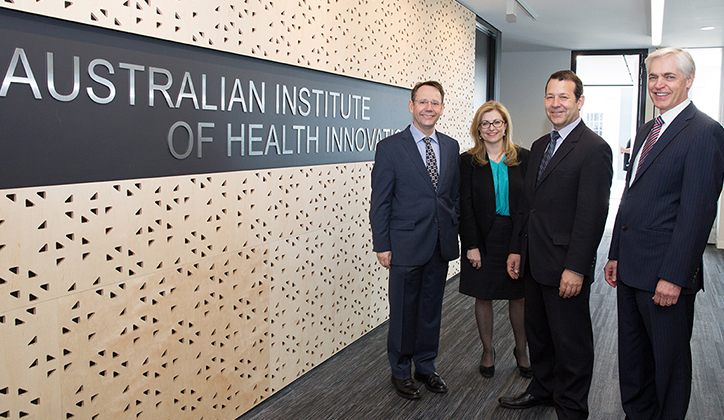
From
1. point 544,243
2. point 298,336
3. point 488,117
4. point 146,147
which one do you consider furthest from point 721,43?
point 146,147

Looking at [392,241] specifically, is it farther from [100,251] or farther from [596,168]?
[100,251]

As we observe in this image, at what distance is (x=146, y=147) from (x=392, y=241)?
1.55 metres

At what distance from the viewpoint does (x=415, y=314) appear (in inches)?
137

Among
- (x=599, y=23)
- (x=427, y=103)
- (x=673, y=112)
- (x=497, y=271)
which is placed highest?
(x=599, y=23)

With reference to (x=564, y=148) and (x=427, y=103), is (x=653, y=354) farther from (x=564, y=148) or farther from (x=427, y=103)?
(x=427, y=103)

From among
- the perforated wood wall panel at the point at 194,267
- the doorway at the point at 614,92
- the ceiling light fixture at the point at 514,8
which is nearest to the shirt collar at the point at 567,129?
the perforated wood wall panel at the point at 194,267

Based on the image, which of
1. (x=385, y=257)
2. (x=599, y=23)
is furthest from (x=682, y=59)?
(x=599, y=23)

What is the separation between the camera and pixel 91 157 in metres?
2.27

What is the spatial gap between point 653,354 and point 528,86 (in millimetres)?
8907

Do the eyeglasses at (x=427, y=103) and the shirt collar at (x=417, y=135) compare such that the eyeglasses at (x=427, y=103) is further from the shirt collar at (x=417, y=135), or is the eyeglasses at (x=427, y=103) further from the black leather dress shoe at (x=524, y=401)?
the black leather dress shoe at (x=524, y=401)

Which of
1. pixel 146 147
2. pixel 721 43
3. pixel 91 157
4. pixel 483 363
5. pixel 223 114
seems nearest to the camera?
pixel 91 157

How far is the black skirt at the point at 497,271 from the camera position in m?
3.55

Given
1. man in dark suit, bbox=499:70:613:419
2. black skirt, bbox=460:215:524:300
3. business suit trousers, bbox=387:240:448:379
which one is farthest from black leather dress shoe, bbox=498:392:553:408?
black skirt, bbox=460:215:524:300

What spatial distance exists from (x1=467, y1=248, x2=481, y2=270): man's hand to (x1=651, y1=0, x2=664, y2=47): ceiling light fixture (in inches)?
176
